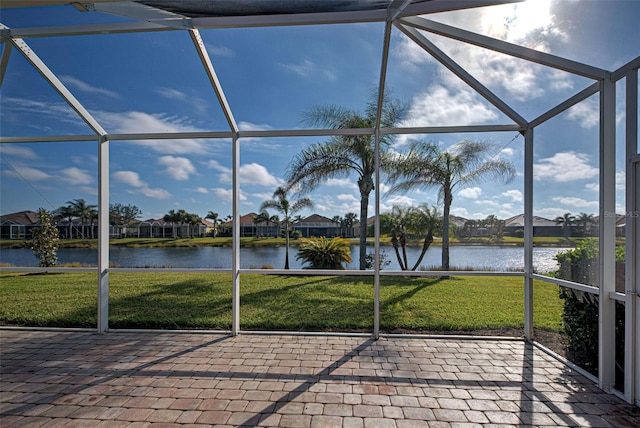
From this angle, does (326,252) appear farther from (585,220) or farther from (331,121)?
(585,220)

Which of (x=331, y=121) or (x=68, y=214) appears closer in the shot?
(x=331, y=121)

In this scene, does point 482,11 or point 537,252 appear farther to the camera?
point 537,252

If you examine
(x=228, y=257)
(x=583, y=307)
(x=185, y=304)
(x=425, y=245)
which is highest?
(x=425, y=245)

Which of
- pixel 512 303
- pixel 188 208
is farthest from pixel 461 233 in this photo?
pixel 188 208

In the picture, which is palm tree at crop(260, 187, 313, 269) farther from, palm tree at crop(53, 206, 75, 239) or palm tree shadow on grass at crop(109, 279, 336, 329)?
palm tree at crop(53, 206, 75, 239)

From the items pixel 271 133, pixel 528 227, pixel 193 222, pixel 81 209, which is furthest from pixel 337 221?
pixel 81 209

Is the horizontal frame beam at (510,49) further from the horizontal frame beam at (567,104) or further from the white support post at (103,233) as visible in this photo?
the white support post at (103,233)

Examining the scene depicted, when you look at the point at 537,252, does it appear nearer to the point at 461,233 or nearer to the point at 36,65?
the point at 461,233
